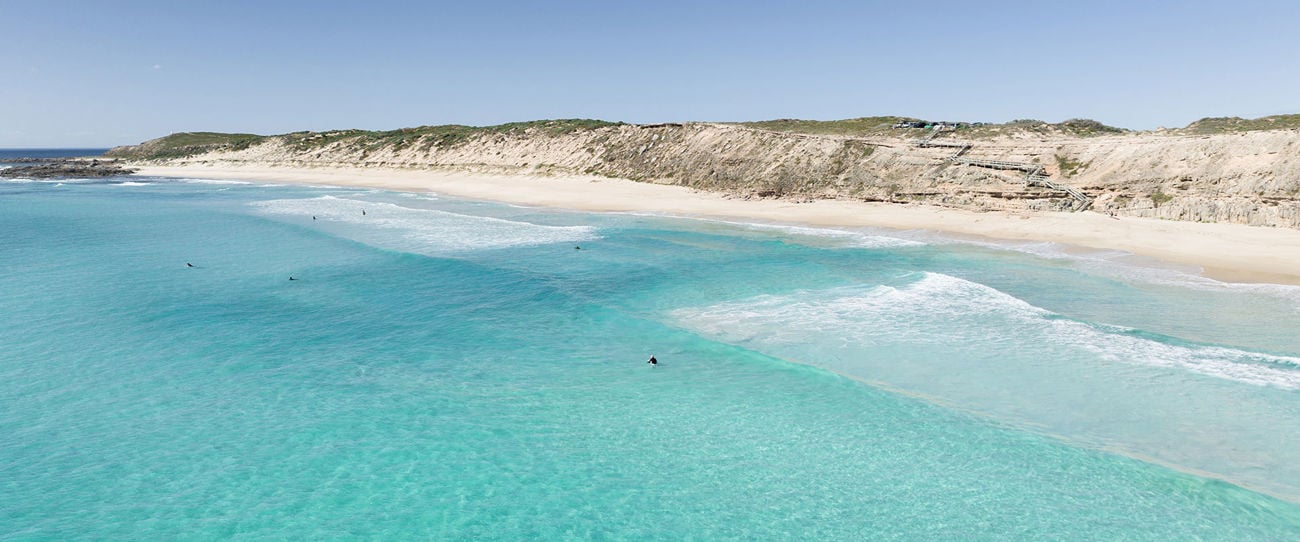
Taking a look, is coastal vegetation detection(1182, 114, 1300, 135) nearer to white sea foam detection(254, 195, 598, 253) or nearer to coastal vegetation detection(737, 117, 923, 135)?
coastal vegetation detection(737, 117, 923, 135)

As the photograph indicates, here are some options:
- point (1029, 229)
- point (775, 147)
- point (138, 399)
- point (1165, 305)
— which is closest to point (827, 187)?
point (775, 147)

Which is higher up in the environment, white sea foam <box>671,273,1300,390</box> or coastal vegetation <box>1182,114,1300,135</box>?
coastal vegetation <box>1182,114,1300,135</box>

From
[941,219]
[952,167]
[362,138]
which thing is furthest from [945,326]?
[362,138]

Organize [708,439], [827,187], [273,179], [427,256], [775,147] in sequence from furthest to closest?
[273,179]
[775,147]
[827,187]
[427,256]
[708,439]

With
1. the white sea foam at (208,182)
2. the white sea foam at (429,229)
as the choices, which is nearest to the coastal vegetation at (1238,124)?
the white sea foam at (429,229)

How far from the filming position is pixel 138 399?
12.3 m

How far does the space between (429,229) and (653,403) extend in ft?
85.8

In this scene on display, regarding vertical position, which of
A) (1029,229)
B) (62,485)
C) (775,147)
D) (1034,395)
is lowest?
(62,485)

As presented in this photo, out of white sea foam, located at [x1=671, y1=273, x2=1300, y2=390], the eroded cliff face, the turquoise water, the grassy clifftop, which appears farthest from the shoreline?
the grassy clifftop

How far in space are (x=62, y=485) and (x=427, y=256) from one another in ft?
57.4

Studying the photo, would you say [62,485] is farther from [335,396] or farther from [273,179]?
[273,179]

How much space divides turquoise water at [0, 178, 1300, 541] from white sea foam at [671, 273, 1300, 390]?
0.10 m

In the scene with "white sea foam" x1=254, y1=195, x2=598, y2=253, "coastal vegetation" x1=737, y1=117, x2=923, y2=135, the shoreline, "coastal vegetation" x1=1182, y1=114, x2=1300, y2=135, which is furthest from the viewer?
"coastal vegetation" x1=737, y1=117, x2=923, y2=135

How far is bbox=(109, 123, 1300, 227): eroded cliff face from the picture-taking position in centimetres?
3012
